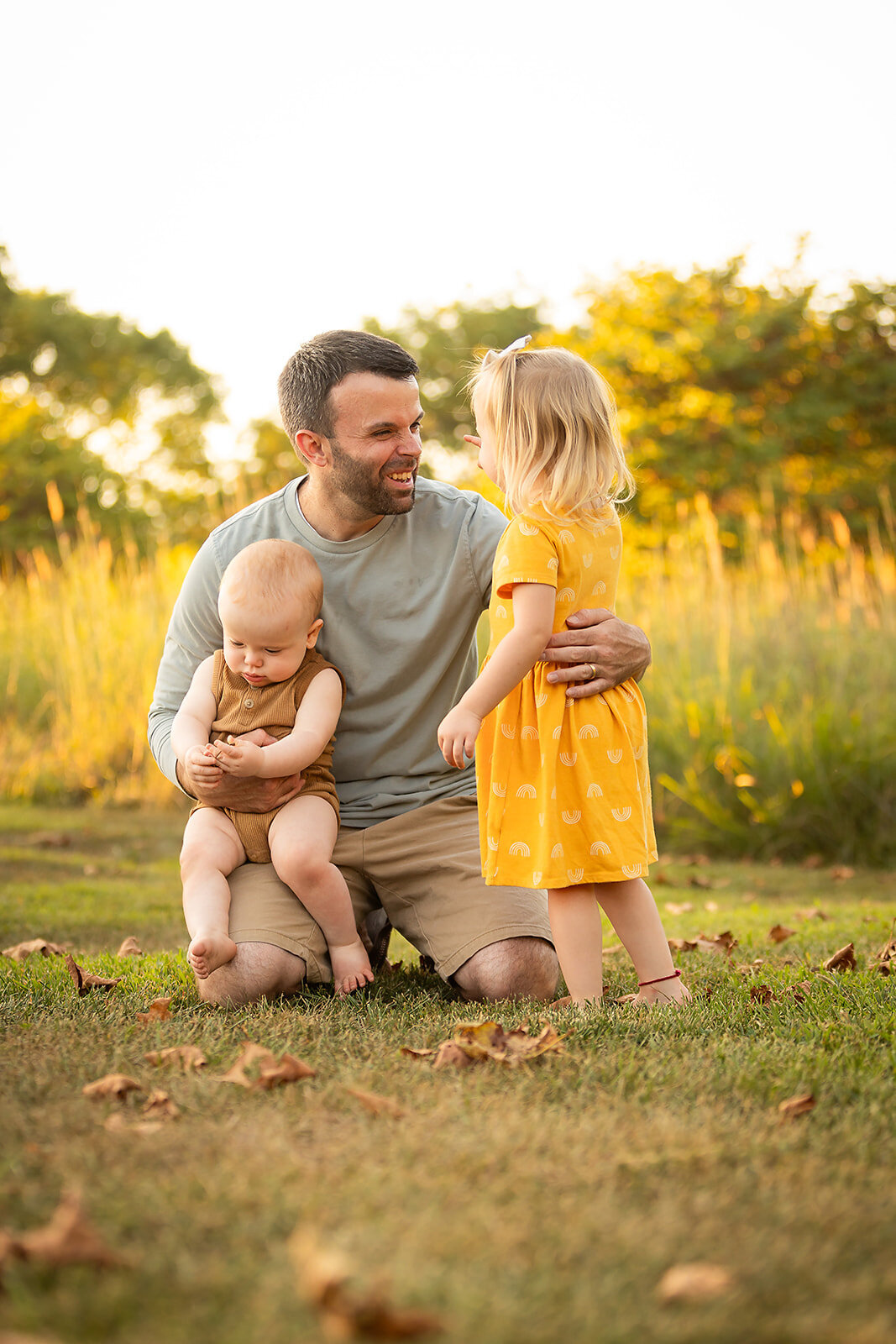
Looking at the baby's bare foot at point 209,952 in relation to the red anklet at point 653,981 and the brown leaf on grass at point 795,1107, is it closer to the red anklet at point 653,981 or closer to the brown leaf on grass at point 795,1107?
the red anklet at point 653,981

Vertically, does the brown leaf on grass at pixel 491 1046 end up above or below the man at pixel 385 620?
below

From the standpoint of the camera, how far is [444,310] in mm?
36375

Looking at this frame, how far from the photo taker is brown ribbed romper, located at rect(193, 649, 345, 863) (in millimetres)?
3072

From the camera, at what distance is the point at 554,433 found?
2.86m

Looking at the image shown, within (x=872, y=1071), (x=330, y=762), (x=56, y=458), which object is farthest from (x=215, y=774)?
(x=56, y=458)

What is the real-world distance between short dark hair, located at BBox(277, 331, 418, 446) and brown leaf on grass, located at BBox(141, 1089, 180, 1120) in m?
2.02

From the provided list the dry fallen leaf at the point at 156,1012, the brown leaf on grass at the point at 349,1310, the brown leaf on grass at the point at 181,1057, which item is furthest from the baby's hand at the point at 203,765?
the brown leaf on grass at the point at 349,1310

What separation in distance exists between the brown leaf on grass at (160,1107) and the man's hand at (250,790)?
1101 millimetres

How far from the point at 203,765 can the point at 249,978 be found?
0.56 meters

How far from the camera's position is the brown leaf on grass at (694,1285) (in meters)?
1.30

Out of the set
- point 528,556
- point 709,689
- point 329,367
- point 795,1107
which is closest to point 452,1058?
point 795,1107

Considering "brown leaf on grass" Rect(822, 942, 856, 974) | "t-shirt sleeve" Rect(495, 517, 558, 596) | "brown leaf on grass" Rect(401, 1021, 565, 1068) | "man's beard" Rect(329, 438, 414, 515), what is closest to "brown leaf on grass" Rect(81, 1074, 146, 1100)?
"brown leaf on grass" Rect(401, 1021, 565, 1068)

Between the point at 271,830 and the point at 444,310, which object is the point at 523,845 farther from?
the point at 444,310

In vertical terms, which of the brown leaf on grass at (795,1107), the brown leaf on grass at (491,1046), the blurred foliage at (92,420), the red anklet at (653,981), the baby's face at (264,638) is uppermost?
the blurred foliage at (92,420)
